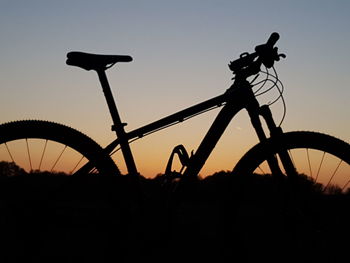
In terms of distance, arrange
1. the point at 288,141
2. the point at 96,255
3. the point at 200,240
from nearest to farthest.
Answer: the point at 288,141 < the point at 96,255 < the point at 200,240

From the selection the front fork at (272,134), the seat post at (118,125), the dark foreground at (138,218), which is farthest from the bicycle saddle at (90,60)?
the front fork at (272,134)

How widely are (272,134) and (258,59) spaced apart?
64 cm

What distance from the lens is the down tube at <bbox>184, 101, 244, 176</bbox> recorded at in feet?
10.1

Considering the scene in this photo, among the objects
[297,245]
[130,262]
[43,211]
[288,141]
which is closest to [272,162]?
[288,141]

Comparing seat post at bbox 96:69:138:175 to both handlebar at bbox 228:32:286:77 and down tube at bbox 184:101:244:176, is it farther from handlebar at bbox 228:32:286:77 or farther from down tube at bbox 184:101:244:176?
handlebar at bbox 228:32:286:77

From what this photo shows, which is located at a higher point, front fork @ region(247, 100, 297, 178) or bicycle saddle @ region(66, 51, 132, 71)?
bicycle saddle @ region(66, 51, 132, 71)

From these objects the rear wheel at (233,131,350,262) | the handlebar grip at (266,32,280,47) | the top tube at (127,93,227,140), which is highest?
the handlebar grip at (266,32,280,47)

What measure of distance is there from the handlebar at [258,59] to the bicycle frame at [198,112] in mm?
112

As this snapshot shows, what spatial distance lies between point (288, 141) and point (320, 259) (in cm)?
99

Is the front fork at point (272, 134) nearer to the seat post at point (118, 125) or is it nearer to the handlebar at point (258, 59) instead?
the handlebar at point (258, 59)

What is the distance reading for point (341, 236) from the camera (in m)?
3.01

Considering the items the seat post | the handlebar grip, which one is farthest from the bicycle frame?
the handlebar grip

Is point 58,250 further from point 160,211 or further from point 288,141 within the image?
point 288,141

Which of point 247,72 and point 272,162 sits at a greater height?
point 247,72
